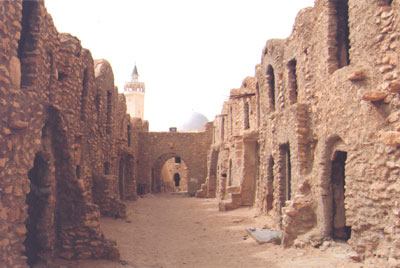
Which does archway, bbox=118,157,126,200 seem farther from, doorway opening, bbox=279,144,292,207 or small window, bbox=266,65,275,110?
doorway opening, bbox=279,144,292,207

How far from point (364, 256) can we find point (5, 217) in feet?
19.3

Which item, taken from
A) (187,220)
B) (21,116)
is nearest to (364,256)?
(21,116)

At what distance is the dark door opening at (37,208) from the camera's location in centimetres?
723

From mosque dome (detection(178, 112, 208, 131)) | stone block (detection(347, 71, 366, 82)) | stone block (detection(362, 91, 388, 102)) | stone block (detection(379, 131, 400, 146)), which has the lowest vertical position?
stone block (detection(379, 131, 400, 146))

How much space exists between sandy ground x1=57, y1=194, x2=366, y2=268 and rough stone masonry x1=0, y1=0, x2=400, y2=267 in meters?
0.53

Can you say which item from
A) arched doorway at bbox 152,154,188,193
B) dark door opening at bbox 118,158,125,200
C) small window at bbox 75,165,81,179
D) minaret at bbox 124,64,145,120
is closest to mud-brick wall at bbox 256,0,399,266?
small window at bbox 75,165,81,179

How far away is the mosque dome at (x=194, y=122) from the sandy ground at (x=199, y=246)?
37.3 metres

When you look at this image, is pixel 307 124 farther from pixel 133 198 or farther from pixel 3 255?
pixel 133 198

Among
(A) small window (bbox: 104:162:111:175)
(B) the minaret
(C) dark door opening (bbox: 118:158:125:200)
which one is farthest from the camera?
(B) the minaret

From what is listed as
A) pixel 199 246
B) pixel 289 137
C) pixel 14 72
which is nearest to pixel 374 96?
pixel 289 137

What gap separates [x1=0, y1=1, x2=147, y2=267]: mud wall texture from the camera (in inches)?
226

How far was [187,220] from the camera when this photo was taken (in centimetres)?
1555

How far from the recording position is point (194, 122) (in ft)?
179

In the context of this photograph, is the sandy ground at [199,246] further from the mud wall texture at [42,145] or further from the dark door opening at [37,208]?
the mud wall texture at [42,145]
